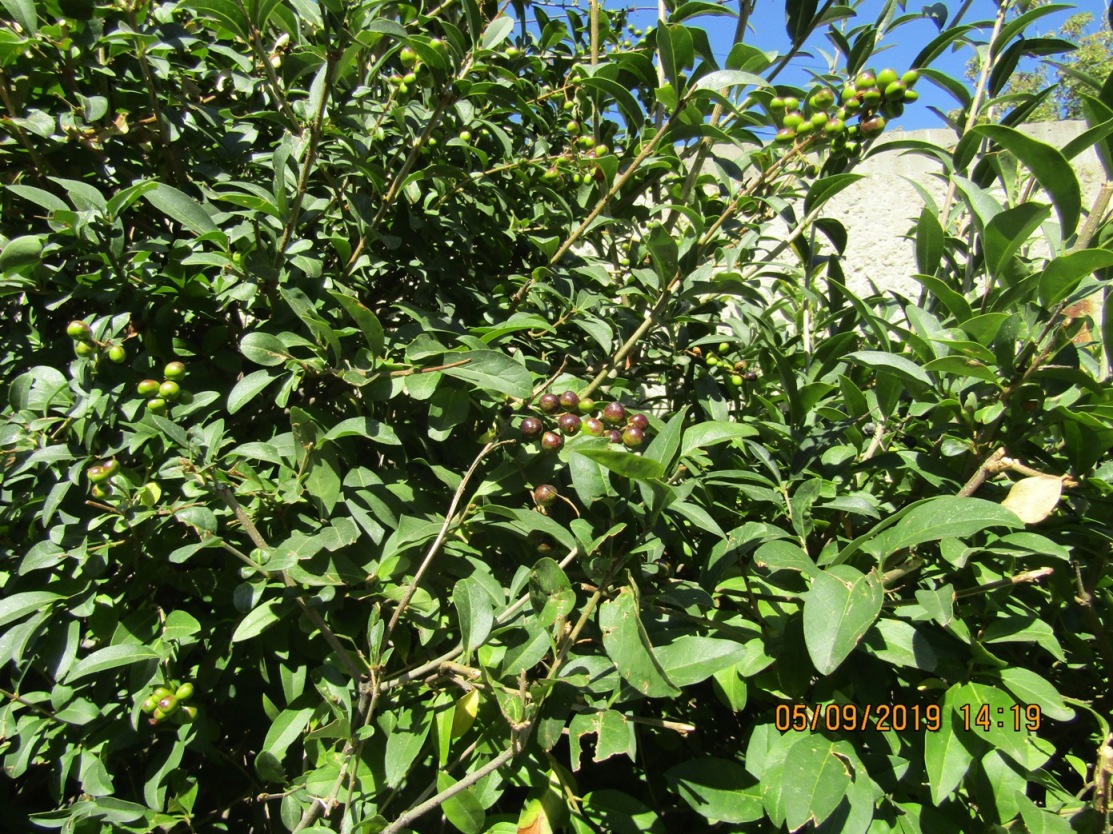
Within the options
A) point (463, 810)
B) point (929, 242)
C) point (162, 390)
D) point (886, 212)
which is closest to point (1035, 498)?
point (929, 242)

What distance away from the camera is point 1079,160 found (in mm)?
4098

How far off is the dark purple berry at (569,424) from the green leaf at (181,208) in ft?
2.06

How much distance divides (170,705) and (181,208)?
0.78 metres

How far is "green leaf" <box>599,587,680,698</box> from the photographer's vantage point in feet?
2.97

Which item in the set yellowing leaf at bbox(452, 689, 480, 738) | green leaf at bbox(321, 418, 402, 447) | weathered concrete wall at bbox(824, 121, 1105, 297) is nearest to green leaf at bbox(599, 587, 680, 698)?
yellowing leaf at bbox(452, 689, 480, 738)

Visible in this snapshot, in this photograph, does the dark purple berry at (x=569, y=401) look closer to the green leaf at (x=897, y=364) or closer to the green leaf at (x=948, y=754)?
the green leaf at (x=897, y=364)

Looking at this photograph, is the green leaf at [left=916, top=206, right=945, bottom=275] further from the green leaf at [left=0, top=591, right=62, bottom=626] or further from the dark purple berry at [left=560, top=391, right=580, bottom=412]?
the green leaf at [left=0, top=591, right=62, bottom=626]

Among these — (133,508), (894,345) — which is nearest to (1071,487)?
(894,345)

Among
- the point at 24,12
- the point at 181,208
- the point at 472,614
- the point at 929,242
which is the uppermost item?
the point at 24,12

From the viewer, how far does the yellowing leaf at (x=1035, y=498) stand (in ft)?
3.23

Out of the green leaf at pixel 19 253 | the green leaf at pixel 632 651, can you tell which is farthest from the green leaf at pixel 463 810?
the green leaf at pixel 19 253

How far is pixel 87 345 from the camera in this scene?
→ 123 centimetres

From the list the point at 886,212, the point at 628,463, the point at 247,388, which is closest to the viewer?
the point at 628,463
